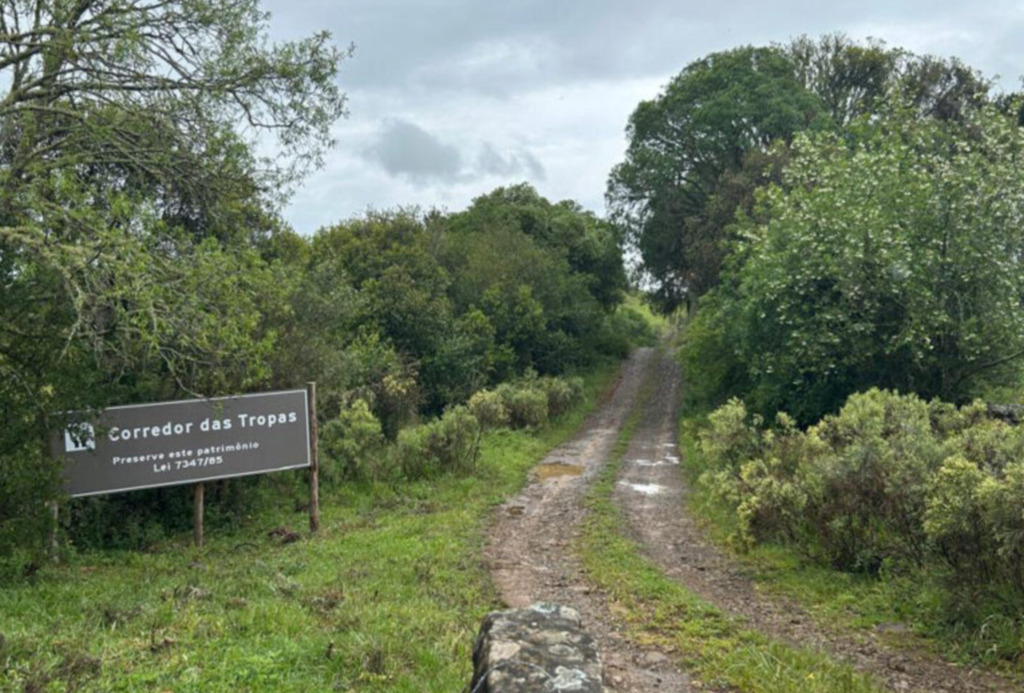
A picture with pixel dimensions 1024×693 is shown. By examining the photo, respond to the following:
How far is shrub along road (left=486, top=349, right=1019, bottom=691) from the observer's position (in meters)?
6.14

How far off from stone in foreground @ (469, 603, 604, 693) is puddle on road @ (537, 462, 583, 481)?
11936mm

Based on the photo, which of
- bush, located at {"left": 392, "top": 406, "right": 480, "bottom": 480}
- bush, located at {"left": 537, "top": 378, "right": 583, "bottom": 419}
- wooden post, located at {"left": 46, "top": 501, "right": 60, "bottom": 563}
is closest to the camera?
wooden post, located at {"left": 46, "top": 501, "right": 60, "bottom": 563}

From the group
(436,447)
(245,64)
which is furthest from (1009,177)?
(245,64)

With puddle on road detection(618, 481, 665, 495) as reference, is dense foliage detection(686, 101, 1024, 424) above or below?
above

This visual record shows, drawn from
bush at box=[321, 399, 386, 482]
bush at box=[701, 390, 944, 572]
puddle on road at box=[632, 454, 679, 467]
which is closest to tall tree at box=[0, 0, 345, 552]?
bush at box=[321, 399, 386, 482]

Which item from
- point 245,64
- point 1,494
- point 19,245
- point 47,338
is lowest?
point 1,494

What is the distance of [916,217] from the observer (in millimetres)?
16531

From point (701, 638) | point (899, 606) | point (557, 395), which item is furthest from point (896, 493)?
point (557, 395)

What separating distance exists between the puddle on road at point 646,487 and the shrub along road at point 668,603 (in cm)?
2

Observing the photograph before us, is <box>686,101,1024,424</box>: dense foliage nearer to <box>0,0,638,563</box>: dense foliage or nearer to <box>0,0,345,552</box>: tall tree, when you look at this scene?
<box>0,0,638,563</box>: dense foliage

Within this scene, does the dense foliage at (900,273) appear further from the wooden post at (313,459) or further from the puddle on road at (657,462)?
the wooden post at (313,459)

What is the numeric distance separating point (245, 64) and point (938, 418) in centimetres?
1187

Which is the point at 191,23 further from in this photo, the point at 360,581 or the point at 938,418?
the point at 938,418

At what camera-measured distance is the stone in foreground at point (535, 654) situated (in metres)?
4.04
